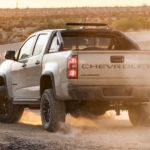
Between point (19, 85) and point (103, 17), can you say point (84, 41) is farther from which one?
point (103, 17)

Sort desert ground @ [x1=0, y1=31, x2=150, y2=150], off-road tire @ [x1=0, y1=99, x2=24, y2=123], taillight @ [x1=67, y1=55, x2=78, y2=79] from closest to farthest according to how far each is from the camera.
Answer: desert ground @ [x1=0, y1=31, x2=150, y2=150] → taillight @ [x1=67, y1=55, x2=78, y2=79] → off-road tire @ [x1=0, y1=99, x2=24, y2=123]

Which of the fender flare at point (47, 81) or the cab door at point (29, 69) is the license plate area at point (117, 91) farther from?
the cab door at point (29, 69)

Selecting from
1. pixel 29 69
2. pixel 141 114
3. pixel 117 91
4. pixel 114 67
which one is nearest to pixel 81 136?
pixel 117 91

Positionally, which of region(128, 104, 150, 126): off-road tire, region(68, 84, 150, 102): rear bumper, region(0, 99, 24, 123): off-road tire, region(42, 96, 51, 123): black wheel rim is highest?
region(68, 84, 150, 102): rear bumper

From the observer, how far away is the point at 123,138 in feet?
35.7

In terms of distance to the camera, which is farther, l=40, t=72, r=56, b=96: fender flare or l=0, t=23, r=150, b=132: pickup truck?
A: l=40, t=72, r=56, b=96: fender flare

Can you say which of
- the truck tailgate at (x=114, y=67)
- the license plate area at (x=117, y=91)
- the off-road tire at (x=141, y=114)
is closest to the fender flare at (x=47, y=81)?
the truck tailgate at (x=114, y=67)

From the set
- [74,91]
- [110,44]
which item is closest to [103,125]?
[110,44]

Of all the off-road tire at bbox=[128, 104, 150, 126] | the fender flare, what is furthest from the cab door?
the off-road tire at bbox=[128, 104, 150, 126]

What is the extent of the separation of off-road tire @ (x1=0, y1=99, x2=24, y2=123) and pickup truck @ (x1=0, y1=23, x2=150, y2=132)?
0.40 m

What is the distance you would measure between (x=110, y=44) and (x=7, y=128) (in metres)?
2.57

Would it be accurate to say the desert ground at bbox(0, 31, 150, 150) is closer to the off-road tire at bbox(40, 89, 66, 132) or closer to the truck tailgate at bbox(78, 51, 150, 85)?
the off-road tire at bbox(40, 89, 66, 132)

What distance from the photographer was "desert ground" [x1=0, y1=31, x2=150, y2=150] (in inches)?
379

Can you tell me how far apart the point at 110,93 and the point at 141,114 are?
175 centimetres
